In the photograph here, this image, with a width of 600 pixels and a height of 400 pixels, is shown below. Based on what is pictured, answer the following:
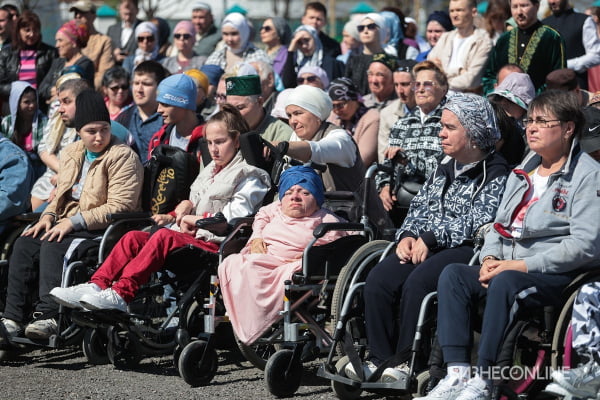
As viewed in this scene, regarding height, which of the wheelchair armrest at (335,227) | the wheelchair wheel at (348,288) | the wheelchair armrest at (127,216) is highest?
the wheelchair armrest at (335,227)

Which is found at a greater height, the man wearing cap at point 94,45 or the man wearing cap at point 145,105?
the man wearing cap at point 94,45

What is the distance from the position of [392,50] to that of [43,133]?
3778mm

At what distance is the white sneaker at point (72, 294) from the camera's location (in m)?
6.54

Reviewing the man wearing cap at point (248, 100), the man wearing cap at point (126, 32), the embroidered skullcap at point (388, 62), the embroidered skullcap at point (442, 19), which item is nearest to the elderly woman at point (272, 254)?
the man wearing cap at point (248, 100)

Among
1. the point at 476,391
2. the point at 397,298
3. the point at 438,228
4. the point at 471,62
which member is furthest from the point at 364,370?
the point at 471,62

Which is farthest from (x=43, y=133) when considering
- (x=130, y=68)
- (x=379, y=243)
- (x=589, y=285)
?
(x=589, y=285)

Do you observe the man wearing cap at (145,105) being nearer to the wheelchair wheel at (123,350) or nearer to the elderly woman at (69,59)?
the elderly woman at (69,59)

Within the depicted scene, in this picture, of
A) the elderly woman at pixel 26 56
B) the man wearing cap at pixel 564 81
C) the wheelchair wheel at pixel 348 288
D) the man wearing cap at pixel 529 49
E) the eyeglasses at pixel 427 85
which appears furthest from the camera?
the elderly woman at pixel 26 56

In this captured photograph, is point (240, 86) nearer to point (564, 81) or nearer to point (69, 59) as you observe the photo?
point (564, 81)

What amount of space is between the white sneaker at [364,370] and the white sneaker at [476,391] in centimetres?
66

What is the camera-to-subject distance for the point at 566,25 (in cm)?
958

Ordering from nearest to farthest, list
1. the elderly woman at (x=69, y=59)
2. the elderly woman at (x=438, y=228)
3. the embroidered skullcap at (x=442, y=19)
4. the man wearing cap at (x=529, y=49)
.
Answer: the elderly woman at (x=438, y=228) < the man wearing cap at (x=529, y=49) < the elderly woman at (x=69, y=59) < the embroidered skullcap at (x=442, y=19)

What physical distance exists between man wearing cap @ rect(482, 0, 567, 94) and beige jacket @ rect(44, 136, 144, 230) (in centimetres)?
321

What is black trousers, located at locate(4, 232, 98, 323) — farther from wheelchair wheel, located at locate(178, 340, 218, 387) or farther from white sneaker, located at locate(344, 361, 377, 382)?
white sneaker, located at locate(344, 361, 377, 382)
